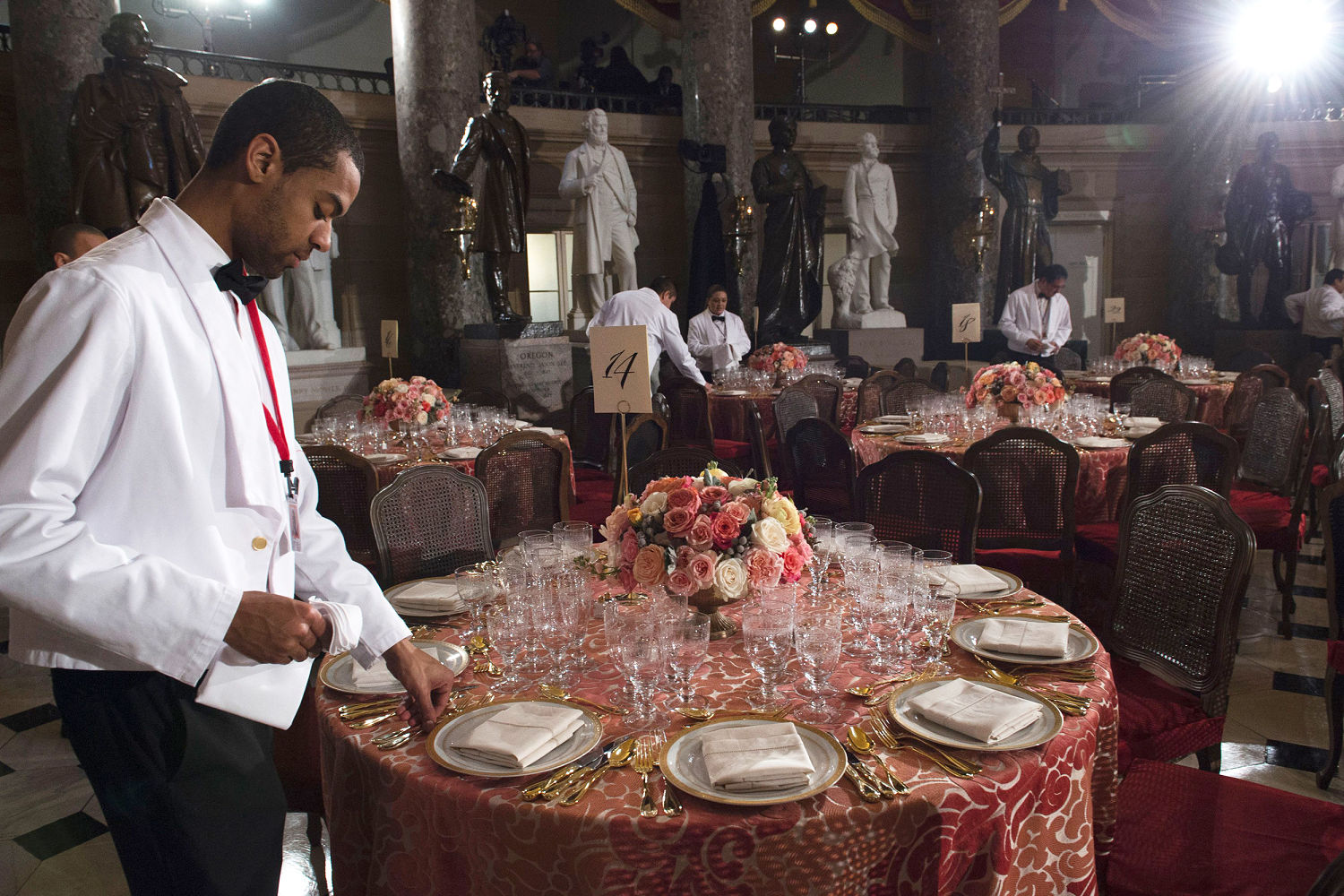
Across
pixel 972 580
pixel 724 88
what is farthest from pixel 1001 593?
pixel 724 88

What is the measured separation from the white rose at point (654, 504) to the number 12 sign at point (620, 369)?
2.45ft

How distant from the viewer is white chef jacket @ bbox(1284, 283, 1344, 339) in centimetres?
1045

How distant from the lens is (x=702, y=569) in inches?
69.6

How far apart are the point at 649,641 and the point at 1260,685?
318 cm

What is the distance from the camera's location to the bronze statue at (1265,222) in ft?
37.6

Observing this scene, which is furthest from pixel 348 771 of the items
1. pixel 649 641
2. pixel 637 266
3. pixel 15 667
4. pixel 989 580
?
pixel 637 266

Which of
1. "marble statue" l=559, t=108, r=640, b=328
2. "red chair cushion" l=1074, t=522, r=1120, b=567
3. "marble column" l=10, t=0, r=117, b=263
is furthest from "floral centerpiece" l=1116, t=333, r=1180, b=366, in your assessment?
"marble column" l=10, t=0, r=117, b=263

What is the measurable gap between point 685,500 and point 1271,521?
3.37 meters

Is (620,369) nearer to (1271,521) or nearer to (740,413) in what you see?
(1271,521)

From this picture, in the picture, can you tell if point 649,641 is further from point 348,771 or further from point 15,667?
point 15,667

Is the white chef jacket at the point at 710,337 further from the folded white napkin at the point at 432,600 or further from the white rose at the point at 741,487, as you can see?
the white rose at the point at 741,487

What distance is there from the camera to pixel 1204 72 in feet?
40.4

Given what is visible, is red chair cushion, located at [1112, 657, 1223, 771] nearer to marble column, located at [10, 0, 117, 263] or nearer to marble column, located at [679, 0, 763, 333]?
marble column, located at [10, 0, 117, 263]

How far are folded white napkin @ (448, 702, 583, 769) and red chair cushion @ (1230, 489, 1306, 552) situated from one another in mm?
3456
